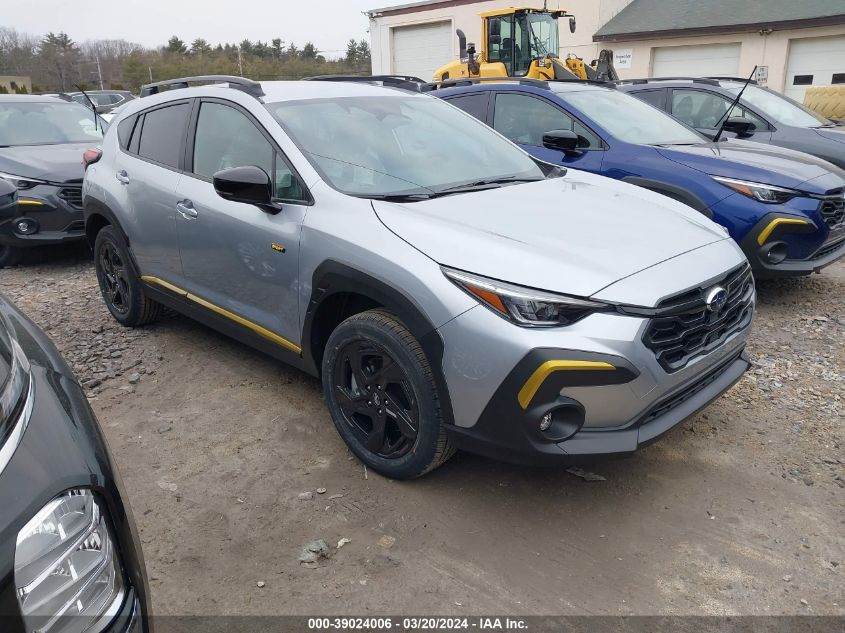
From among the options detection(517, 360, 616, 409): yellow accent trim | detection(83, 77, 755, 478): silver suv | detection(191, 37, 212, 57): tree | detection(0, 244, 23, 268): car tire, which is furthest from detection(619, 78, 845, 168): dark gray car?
detection(191, 37, 212, 57): tree

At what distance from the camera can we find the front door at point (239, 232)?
3.21 m

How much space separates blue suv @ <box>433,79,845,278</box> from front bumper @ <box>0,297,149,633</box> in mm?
4463

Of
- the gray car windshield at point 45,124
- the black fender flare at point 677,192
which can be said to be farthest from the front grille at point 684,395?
the gray car windshield at point 45,124

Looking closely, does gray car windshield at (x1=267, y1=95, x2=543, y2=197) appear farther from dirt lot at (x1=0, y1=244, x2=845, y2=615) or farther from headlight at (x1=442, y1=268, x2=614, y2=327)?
dirt lot at (x1=0, y1=244, x2=845, y2=615)

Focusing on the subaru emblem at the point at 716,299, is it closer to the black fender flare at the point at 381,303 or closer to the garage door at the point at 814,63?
the black fender flare at the point at 381,303

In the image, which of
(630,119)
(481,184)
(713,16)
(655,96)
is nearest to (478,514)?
(481,184)

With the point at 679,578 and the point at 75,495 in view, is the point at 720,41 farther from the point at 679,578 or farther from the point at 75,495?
the point at 75,495

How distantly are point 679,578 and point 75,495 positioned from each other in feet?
6.74

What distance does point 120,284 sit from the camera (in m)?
4.81

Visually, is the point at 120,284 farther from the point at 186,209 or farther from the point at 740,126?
the point at 740,126

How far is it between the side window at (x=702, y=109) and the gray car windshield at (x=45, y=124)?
7163 millimetres

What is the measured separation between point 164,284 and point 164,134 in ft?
3.14

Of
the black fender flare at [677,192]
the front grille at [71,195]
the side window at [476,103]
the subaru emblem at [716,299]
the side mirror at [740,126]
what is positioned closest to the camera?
the subaru emblem at [716,299]

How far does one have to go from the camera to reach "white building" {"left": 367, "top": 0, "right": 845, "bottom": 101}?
64.8ft
